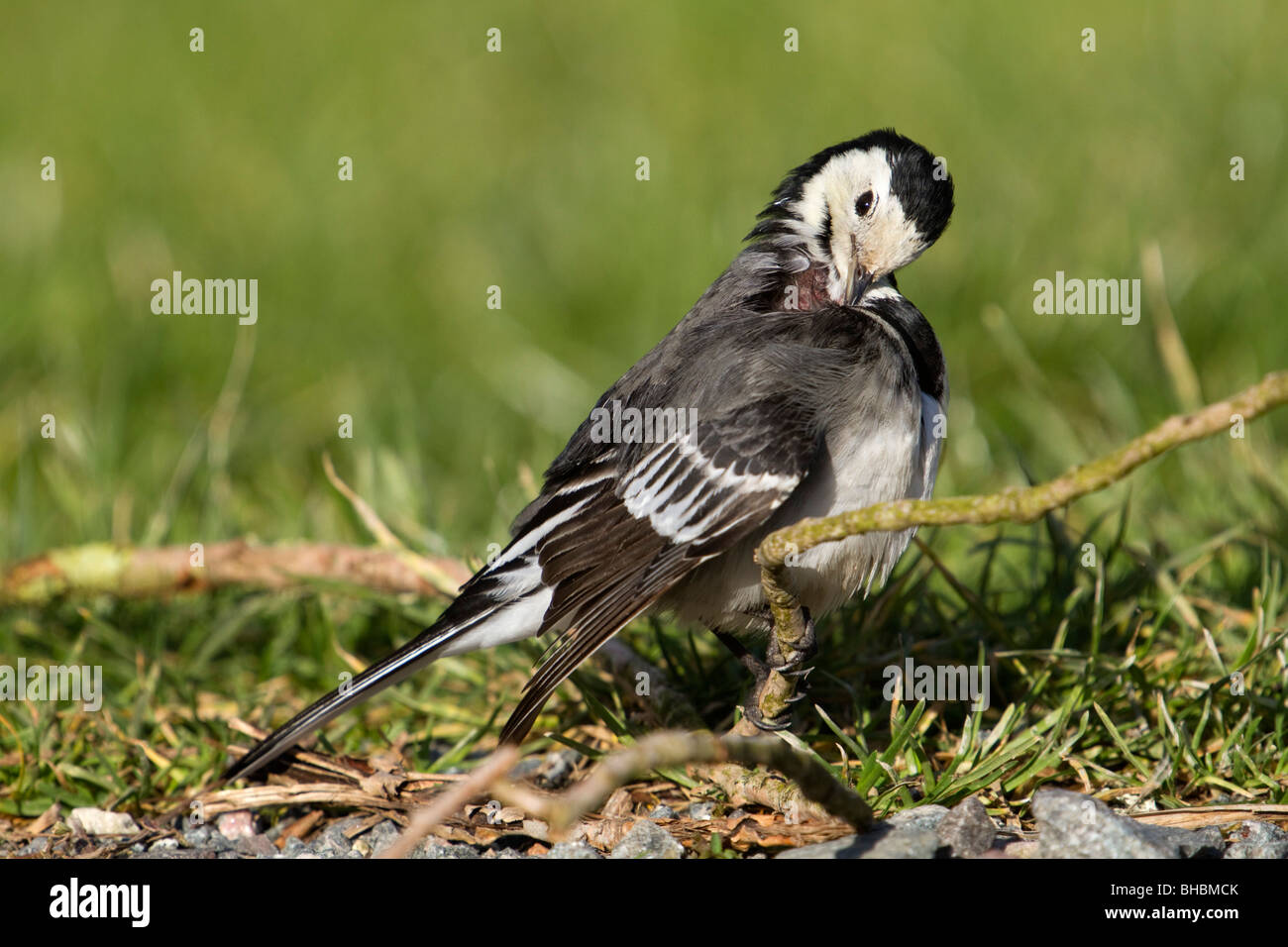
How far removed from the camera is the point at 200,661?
536 cm

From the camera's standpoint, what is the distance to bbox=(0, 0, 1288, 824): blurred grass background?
655 cm

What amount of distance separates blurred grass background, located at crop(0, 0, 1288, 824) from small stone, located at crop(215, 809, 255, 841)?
112 centimetres

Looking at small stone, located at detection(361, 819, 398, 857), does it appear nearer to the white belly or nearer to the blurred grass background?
the white belly

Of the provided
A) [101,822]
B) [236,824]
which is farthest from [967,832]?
[101,822]

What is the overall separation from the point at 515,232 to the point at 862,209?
558cm

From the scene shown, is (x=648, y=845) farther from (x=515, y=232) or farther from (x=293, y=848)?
(x=515, y=232)

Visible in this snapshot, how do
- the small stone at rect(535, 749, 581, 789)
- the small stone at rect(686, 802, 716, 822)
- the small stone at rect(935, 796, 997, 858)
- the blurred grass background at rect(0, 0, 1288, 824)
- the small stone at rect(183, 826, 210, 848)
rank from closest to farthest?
the small stone at rect(935, 796, 997, 858), the small stone at rect(686, 802, 716, 822), the small stone at rect(183, 826, 210, 848), the small stone at rect(535, 749, 581, 789), the blurred grass background at rect(0, 0, 1288, 824)

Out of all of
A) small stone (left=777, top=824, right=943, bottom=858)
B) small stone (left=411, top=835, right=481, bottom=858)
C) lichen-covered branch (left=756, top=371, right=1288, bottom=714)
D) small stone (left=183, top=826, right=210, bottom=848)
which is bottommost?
small stone (left=183, top=826, right=210, bottom=848)

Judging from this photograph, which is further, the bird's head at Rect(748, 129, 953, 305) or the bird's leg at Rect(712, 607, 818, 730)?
the bird's head at Rect(748, 129, 953, 305)

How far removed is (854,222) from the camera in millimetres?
4578

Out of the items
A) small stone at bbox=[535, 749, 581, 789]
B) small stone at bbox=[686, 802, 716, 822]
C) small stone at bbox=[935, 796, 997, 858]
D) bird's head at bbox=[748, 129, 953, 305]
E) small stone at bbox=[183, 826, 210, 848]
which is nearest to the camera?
small stone at bbox=[935, 796, 997, 858]

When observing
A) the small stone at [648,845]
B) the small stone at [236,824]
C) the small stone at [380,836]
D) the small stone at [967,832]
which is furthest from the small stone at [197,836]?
the small stone at [967,832]

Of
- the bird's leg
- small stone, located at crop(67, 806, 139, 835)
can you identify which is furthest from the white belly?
small stone, located at crop(67, 806, 139, 835)

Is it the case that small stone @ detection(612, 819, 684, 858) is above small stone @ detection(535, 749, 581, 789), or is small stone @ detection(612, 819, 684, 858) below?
below
